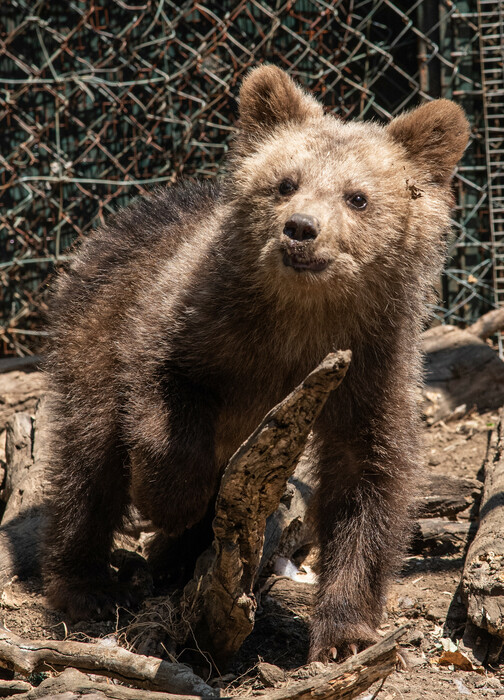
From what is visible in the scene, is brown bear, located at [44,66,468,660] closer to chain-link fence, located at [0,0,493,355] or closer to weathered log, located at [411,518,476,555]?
weathered log, located at [411,518,476,555]

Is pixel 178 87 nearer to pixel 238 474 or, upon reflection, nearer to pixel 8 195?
pixel 8 195

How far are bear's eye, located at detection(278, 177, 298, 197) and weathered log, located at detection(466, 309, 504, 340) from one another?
4.25 metres

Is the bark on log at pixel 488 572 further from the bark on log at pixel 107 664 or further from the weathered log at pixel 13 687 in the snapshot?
the weathered log at pixel 13 687

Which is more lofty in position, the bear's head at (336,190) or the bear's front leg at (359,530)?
the bear's head at (336,190)

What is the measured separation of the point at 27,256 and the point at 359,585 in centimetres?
508

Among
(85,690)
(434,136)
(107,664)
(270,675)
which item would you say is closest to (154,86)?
(434,136)

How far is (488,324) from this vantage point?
7.84 metres

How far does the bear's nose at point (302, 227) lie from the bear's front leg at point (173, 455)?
1.03 metres

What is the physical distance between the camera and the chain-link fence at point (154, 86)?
7809mm

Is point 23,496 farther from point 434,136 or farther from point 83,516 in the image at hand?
point 434,136

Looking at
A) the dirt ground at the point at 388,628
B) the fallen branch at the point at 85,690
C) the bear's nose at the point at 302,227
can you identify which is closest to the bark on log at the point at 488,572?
the dirt ground at the point at 388,628

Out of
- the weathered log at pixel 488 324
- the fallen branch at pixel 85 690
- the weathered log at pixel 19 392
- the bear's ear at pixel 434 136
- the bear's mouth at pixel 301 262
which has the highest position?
the bear's ear at pixel 434 136

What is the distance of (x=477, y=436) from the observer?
22.8ft

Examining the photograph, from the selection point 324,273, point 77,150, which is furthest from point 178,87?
point 324,273
